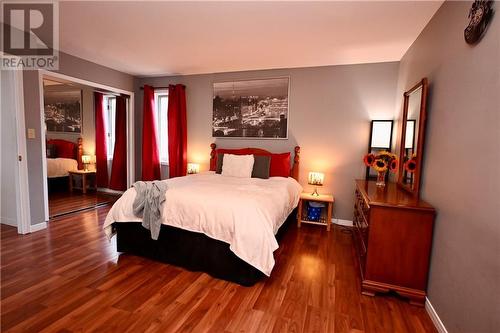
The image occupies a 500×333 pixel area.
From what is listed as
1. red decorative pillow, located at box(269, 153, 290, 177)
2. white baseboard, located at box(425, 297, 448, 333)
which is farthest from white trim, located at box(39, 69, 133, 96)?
white baseboard, located at box(425, 297, 448, 333)

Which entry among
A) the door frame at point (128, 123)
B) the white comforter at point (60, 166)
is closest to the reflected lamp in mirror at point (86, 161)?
the white comforter at point (60, 166)

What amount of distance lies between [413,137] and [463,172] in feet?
3.02

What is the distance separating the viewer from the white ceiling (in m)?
2.22

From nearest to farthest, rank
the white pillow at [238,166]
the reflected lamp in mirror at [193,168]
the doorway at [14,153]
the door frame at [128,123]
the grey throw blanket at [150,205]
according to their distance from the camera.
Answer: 1. the grey throw blanket at [150,205]
2. the doorway at [14,153]
3. the door frame at [128,123]
4. the white pillow at [238,166]
5. the reflected lamp in mirror at [193,168]

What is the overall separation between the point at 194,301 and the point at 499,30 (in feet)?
8.34

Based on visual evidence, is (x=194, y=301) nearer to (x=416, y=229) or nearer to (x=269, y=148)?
(x=416, y=229)

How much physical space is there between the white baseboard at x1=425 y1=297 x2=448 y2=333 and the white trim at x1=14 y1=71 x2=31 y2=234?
433 centimetres

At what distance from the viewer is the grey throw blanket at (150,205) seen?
2320 mm

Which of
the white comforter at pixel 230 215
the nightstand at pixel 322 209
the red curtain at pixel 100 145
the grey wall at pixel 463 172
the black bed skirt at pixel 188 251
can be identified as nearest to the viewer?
the grey wall at pixel 463 172

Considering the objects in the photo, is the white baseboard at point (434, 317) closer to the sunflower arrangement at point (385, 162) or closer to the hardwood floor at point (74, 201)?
the sunflower arrangement at point (385, 162)

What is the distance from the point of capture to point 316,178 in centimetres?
370

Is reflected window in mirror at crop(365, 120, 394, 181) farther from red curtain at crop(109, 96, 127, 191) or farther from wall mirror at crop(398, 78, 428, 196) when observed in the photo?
red curtain at crop(109, 96, 127, 191)

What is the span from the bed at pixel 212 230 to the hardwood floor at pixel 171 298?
0.11 meters

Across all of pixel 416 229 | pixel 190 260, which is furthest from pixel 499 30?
pixel 190 260
